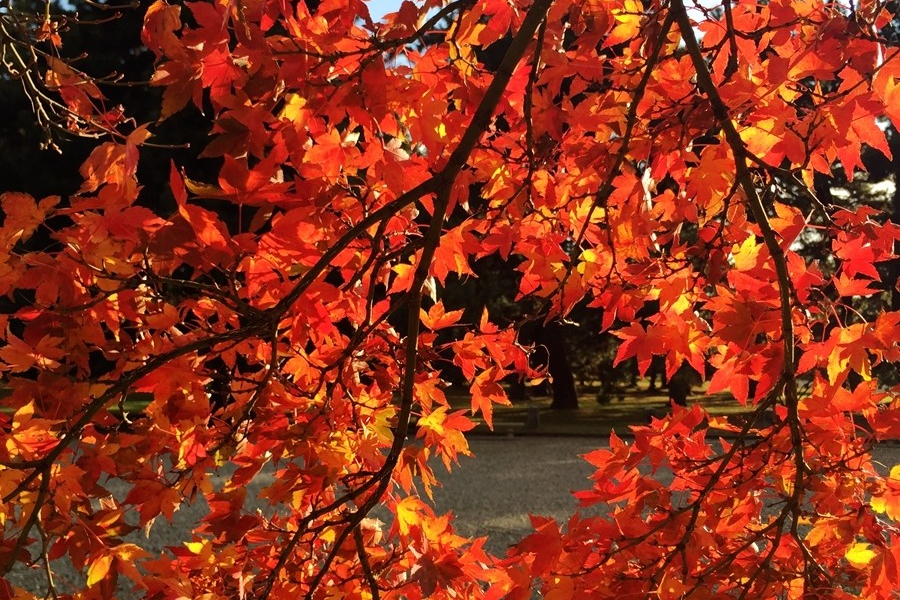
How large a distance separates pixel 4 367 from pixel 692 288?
3.49 feet

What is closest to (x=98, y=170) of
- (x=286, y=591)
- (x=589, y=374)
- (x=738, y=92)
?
(x=286, y=591)

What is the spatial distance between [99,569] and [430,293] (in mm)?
668

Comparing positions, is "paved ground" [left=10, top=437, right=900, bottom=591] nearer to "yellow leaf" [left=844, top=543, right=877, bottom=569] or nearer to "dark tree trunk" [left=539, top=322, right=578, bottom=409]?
"yellow leaf" [left=844, top=543, right=877, bottom=569]

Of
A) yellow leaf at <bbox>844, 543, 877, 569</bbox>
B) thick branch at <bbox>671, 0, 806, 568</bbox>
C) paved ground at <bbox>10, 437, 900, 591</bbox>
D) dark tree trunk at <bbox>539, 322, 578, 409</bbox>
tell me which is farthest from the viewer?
dark tree trunk at <bbox>539, 322, 578, 409</bbox>

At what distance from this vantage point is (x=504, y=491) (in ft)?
19.6

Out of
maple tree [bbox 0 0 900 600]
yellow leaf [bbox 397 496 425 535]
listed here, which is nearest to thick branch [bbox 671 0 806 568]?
maple tree [bbox 0 0 900 600]

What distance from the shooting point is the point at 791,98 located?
4.29 feet

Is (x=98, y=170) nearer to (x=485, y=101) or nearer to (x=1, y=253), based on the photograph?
(x=1, y=253)

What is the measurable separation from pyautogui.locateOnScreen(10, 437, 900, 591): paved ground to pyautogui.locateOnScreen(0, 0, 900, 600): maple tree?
2.67 m

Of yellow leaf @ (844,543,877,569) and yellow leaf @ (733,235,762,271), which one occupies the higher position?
yellow leaf @ (733,235,762,271)

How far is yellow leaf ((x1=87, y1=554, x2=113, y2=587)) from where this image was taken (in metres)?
1.08

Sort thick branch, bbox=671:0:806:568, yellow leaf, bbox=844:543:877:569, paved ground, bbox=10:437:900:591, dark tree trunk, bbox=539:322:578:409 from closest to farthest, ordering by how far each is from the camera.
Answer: thick branch, bbox=671:0:806:568 → yellow leaf, bbox=844:543:877:569 → paved ground, bbox=10:437:900:591 → dark tree trunk, bbox=539:322:578:409

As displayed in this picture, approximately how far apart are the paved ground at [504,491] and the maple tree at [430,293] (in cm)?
267

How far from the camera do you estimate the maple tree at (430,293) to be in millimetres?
997
